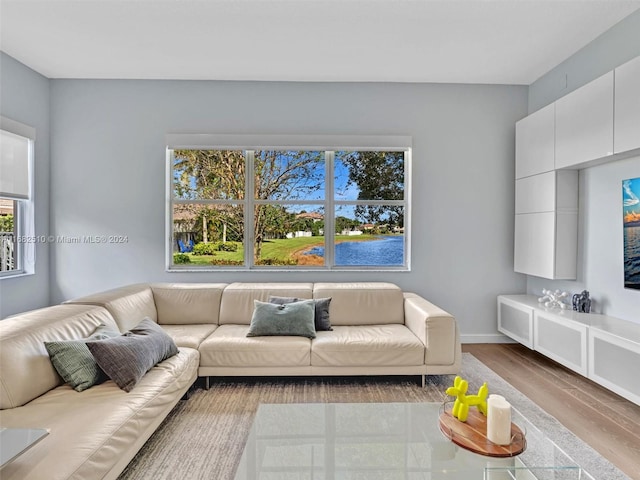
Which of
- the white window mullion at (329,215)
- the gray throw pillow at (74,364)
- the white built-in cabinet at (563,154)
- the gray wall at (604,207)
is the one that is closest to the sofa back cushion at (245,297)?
the white window mullion at (329,215)

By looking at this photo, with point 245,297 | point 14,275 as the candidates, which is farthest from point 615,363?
point 14,275

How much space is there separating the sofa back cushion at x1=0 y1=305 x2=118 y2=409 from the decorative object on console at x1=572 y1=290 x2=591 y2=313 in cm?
390

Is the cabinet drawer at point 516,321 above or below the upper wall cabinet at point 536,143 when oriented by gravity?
below

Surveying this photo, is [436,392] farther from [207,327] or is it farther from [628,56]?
[628,56]

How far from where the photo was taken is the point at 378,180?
13.6ft

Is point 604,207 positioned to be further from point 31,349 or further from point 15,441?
point 31,349

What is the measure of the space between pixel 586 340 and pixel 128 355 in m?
3.26

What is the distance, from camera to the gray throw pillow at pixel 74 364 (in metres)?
2.01

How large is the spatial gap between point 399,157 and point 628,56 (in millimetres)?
2057

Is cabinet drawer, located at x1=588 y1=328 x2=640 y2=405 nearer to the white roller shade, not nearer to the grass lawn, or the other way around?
the grass lawn

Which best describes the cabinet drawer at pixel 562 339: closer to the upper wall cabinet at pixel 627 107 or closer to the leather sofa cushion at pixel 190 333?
the upper wall cabinet at pixel 627 107

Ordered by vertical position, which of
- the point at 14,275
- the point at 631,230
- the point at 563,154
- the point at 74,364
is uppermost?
the point at 563,154

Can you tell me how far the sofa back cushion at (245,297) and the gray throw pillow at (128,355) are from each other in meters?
1.04

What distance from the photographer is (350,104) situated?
4031 millimetres
